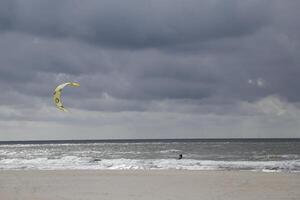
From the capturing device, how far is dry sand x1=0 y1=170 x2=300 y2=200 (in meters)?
15.9

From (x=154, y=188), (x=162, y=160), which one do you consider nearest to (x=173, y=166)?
(x=162, y=160)

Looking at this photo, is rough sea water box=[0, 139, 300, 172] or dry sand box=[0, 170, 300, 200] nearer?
dry sand box=[0, 170, 300, 200]

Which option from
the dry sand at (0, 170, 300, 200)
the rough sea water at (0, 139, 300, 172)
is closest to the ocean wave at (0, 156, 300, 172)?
the rough sea water at (0, 139, 300, 172)

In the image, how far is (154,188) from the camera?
708 inches

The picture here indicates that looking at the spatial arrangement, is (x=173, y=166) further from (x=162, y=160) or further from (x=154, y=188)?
(x=154, y=188)

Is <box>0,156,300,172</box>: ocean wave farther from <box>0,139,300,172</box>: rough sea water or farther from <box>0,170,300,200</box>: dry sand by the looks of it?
<box>0,170,300,200</box>: dry sand

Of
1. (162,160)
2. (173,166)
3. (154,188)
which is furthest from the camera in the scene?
(162,160)

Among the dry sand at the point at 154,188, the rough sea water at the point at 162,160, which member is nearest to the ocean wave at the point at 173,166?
the rough sea water at the point at 162,160

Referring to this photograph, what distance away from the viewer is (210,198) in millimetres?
15492

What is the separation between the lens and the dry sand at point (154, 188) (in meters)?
15.9

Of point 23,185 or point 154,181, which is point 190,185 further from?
point 23,185

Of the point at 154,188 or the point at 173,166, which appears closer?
the point at 154,188

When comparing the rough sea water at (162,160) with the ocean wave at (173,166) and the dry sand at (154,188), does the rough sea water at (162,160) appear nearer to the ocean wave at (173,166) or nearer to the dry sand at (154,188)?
the ocean wave at (173,166)

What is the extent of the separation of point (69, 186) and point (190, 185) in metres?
5.13
